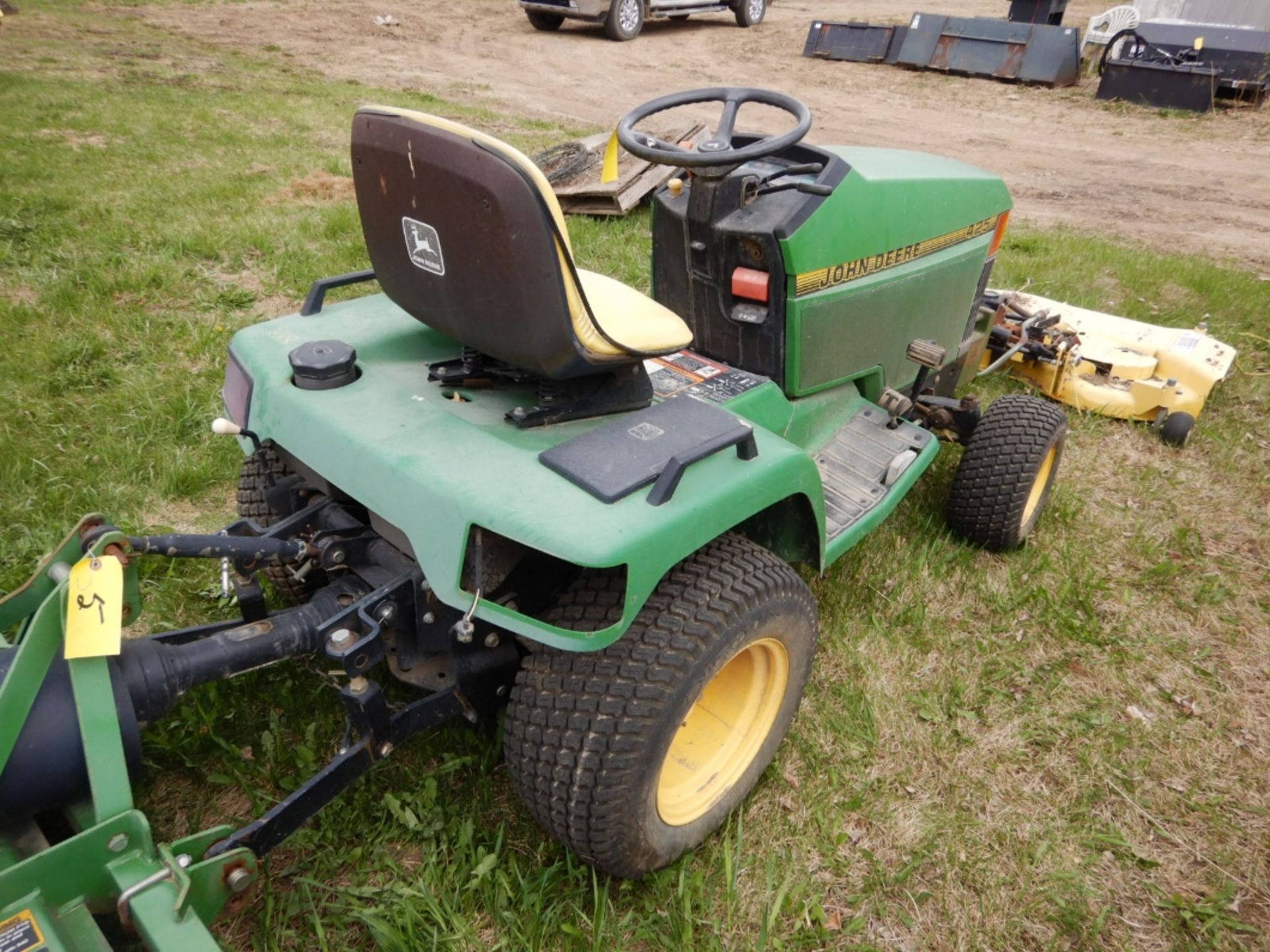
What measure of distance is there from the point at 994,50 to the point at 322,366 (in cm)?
1225

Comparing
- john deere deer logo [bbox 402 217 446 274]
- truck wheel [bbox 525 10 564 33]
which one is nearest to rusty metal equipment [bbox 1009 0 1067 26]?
truck wheel [bbox 525 10 564 33]

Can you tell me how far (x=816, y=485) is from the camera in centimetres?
195

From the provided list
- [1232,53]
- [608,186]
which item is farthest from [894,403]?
[1232,53]

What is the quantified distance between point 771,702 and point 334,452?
3.73 ft

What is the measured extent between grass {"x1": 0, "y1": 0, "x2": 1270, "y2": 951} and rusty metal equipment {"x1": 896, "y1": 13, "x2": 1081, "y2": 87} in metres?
8.12

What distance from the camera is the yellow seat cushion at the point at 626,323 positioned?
176 cm

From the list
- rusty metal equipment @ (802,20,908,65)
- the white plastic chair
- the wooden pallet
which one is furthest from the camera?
rusty metal equipment @ (802,20,908,65)

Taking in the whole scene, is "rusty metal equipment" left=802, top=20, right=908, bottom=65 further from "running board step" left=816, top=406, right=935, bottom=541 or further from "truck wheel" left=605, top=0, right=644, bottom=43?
"running board step" left=816, top=406, right=935, bottom=541

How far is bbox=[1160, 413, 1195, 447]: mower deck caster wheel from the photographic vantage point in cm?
366

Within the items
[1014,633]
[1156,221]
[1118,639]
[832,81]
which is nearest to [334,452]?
[1014,633]

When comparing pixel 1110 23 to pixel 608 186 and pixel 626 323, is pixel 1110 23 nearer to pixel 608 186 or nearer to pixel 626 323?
pixel 608 186

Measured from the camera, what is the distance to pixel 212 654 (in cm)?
159

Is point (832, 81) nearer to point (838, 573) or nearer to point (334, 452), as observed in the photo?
point (838, 573)

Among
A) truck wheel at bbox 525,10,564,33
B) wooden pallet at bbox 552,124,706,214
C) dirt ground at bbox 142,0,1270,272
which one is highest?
wooden pallet at bbox 552,124,706,214
